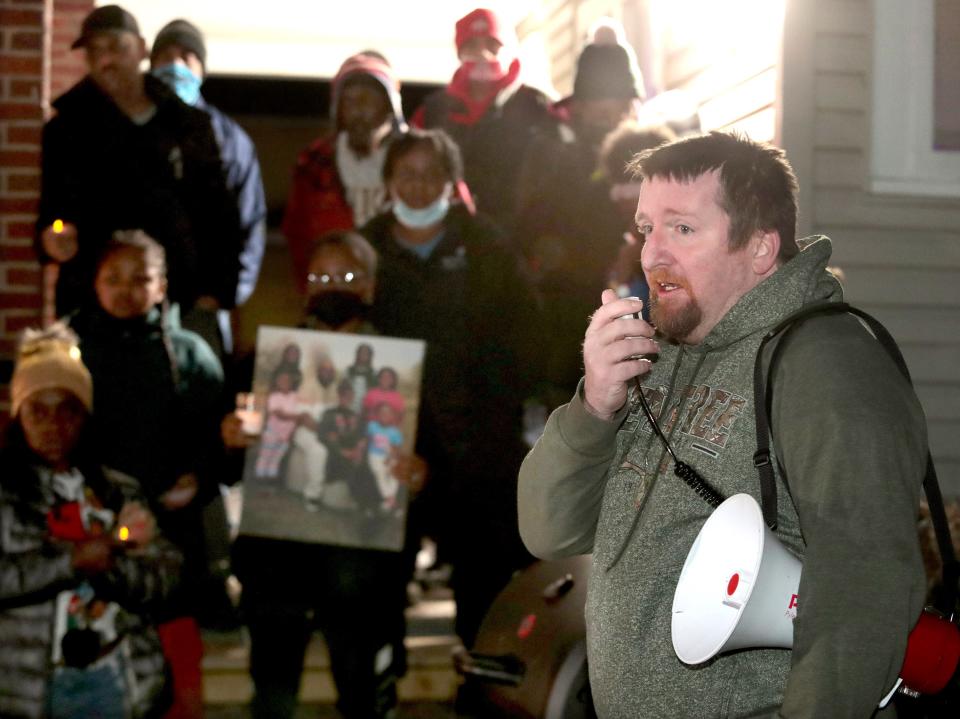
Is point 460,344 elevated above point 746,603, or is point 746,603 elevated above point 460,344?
point 460,344

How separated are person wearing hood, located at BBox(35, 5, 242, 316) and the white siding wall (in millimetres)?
2589

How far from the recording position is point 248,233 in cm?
633

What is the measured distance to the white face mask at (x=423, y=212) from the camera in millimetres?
5848

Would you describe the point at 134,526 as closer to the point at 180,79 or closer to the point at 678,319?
the point at 180,79

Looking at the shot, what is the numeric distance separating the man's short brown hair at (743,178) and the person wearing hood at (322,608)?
8.96ft

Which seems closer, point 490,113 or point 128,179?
point 128,179

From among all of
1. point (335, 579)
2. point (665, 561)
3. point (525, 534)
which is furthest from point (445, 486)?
point (665, 561)

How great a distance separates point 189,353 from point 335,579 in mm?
1085

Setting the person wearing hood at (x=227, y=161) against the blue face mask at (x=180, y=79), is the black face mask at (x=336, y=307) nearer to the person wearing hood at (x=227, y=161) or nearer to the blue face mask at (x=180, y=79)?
the person wearing hood at (x=227, y=161)

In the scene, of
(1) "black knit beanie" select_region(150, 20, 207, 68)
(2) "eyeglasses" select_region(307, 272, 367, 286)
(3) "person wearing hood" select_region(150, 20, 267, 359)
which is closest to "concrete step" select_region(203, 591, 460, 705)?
(3) "person wearing hood" select_region(150, 20, 267, 359)

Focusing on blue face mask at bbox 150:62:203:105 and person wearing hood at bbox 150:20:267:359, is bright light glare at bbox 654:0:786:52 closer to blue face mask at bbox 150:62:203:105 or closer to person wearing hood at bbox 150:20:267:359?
person wearing hood at bbox 150:20:267:359

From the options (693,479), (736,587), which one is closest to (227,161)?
(693,479)

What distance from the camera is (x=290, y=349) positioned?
16.8 feet

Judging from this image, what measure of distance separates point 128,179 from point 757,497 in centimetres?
419
